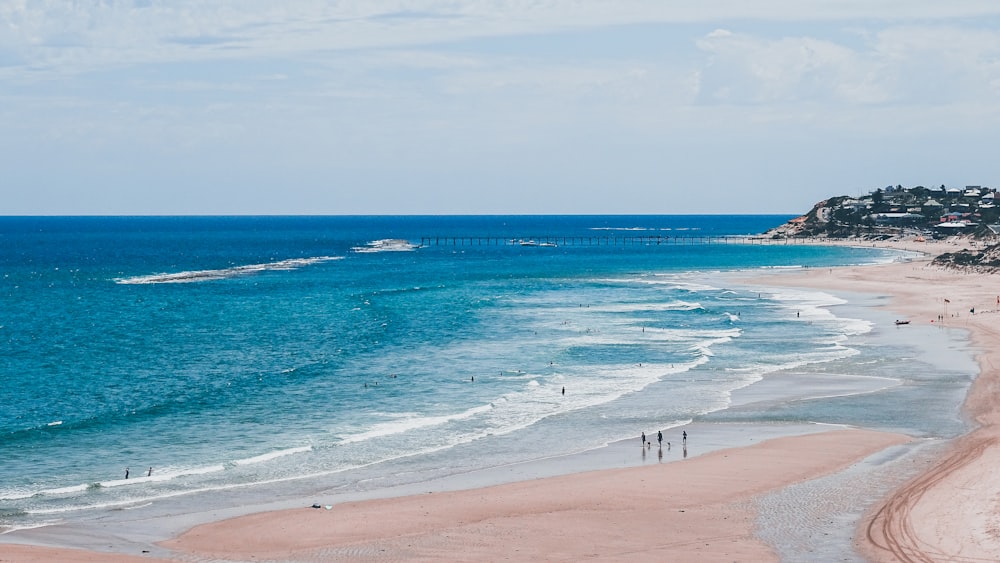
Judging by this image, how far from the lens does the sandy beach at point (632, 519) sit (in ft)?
87.7

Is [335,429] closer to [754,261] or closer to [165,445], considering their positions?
[165,445]

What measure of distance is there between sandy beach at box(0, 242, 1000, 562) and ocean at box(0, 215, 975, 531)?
3.73m

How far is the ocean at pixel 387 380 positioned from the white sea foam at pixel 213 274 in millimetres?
10721

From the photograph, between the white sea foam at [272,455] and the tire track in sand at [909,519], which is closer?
the tire track in sand at [909,519]

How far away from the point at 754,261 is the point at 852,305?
6918 cm

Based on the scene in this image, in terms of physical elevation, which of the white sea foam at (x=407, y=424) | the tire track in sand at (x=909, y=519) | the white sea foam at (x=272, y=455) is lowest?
the white sea foam at (x=272, y=455)

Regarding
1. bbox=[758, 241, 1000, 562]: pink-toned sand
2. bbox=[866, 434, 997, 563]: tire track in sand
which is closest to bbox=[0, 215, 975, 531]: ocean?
bbox=[758, 241, 1000, 562]: pink-toned sand

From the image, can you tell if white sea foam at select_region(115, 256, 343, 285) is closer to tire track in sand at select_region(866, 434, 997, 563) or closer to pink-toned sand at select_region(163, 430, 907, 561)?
pink-toned sand at select_region(163, 430, 907, 561)

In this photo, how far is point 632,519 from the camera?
1183 inches

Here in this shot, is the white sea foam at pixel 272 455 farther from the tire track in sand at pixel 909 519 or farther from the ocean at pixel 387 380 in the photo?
the tire track in sand at pixel 909 519

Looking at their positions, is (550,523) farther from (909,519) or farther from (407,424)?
(407,424)

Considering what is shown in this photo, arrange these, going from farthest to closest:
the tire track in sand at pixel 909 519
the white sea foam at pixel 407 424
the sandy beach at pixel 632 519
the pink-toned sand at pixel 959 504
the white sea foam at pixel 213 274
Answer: the white sea foam at pixel 213 274, the white sea foam at pixel 407 424, the sandy beach at pixel 632 519, the pink-toned sand at pixel 959 504, the tire track in sand at pixel 909 519

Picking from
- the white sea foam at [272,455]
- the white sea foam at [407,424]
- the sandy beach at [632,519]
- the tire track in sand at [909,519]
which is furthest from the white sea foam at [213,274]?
the tire track in sand at [909,519]

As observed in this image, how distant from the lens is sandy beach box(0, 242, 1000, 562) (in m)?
26.7
